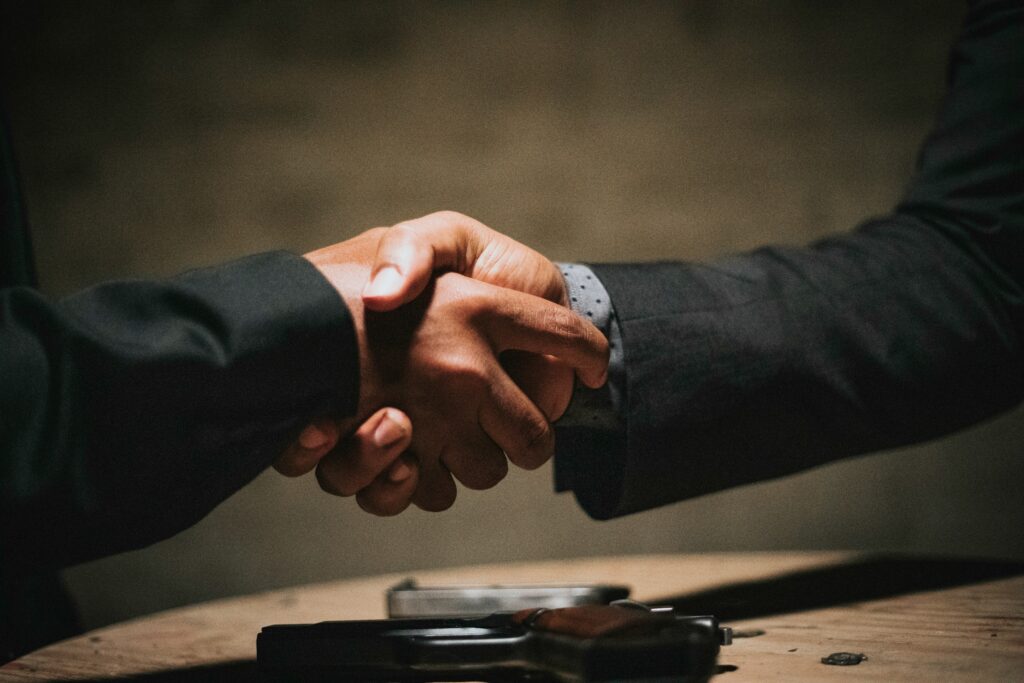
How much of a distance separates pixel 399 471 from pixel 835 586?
41 centimetres

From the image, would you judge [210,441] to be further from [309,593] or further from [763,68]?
[763,68]

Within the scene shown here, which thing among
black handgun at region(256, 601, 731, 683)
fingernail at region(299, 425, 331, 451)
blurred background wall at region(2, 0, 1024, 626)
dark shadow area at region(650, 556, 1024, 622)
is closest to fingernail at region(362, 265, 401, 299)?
fingernail at region(299, 425, 331, 451)

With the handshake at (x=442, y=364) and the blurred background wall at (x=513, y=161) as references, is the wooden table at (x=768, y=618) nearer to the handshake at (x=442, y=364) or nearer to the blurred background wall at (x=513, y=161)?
the handshake at (x=442, y=364)

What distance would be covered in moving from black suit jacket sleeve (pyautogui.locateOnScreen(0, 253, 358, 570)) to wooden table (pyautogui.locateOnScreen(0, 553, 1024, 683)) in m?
0.13

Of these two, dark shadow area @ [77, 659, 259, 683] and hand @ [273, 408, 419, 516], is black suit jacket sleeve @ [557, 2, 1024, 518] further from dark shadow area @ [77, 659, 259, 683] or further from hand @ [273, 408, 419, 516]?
dark shadow area @ [77, 659, 259, 683]

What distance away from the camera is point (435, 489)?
0.76 metres

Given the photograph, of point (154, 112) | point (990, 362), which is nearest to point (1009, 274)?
point (990, 362)

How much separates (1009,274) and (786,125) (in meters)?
1.15

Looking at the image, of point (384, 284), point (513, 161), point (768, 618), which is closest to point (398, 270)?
point (384, 284)

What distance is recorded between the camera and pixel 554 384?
746 millimetres

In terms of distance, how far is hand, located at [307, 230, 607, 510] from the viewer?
0.66 metres

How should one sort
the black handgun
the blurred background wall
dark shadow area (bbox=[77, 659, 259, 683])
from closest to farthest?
the black handgun, dark shadow area (bbox=[77, 659, 259, 683]), the blurred background wall

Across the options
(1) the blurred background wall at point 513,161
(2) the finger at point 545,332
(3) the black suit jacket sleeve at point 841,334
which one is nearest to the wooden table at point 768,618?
(3) the black suit jacket sleeve at point 841,334

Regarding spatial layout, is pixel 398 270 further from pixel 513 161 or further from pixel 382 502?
pixel 513 161
